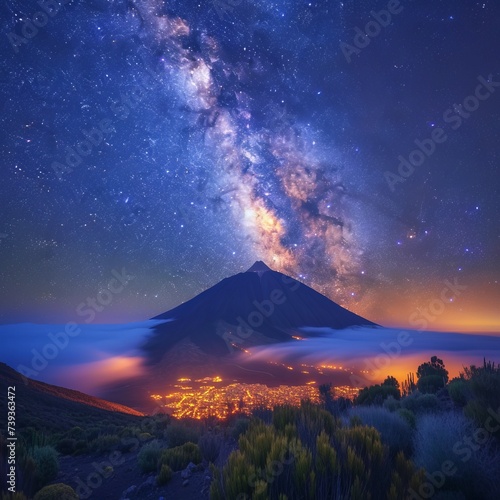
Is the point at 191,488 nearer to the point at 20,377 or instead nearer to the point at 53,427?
the point at 53,427

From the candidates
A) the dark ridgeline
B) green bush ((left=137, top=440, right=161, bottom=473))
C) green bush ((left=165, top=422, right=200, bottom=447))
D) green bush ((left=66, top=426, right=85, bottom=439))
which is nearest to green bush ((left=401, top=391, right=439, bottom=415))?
green bush ((left=165, top=422, right=200, bottom=447))

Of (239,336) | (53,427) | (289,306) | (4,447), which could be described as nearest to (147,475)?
(4,447)

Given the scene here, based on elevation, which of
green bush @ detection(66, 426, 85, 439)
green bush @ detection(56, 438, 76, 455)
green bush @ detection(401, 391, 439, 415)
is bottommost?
green bush @ detection(66, 426, 85, 439)

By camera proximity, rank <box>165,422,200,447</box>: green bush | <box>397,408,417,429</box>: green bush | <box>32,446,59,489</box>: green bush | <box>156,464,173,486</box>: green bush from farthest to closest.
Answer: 1. <box>165,422,200,447</box>: green bush
2. <box>32,446,59,489</box>: green bush
3. <box>397,408,417,429</box>: green bush
4. <box>156,464,173,486</box>: green bush

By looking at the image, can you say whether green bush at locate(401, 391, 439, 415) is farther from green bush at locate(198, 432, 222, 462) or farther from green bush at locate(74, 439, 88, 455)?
green bush at locate(74, 439, 88, 455)

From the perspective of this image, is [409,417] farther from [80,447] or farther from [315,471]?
[80,447]
